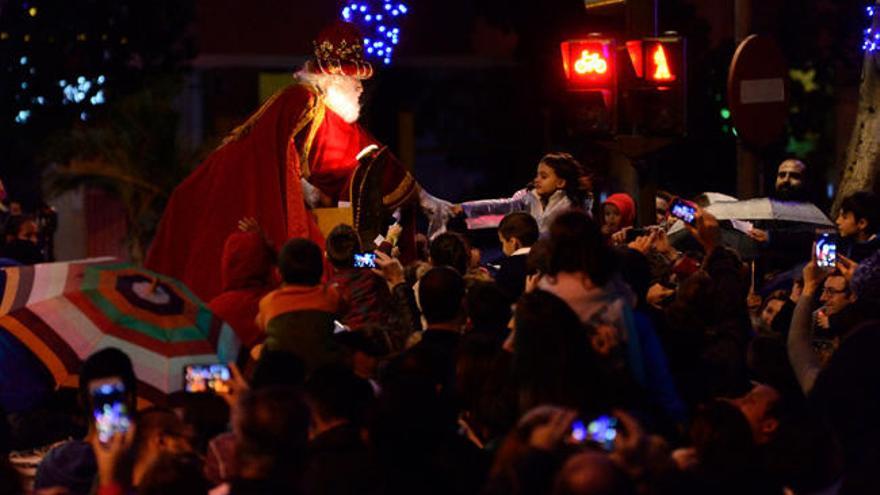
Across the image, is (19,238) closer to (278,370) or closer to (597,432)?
(278,370)

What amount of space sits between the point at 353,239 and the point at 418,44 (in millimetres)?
32266

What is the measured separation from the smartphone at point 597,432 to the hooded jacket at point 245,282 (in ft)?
10.2

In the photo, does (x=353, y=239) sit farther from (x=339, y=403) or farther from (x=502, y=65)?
(x=502, y=65)

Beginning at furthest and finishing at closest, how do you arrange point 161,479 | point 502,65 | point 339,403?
point 502,65, point 339,403, point 161,479

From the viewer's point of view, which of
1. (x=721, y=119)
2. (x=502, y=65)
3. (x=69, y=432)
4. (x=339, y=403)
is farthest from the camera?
(x=502, y=65)

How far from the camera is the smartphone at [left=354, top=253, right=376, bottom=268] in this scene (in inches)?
462

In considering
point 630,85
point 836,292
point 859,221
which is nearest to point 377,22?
point 630,85

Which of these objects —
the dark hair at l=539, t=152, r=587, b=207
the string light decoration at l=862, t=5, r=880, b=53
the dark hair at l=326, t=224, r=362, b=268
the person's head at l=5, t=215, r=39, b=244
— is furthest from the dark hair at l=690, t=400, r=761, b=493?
the person's head at l=5, t=215, r=39, b=244

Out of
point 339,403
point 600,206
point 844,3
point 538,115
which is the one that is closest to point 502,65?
point 538,115

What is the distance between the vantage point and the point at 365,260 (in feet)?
39.0

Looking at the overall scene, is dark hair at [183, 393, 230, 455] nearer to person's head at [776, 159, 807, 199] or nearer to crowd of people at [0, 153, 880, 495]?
crowd of people at [0, 153, 880, 495]

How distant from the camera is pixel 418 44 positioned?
143 feet

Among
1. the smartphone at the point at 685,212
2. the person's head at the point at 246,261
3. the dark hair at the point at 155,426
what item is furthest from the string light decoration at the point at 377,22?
the dark hair at the point at 155,426

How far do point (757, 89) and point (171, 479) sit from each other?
8874mm
